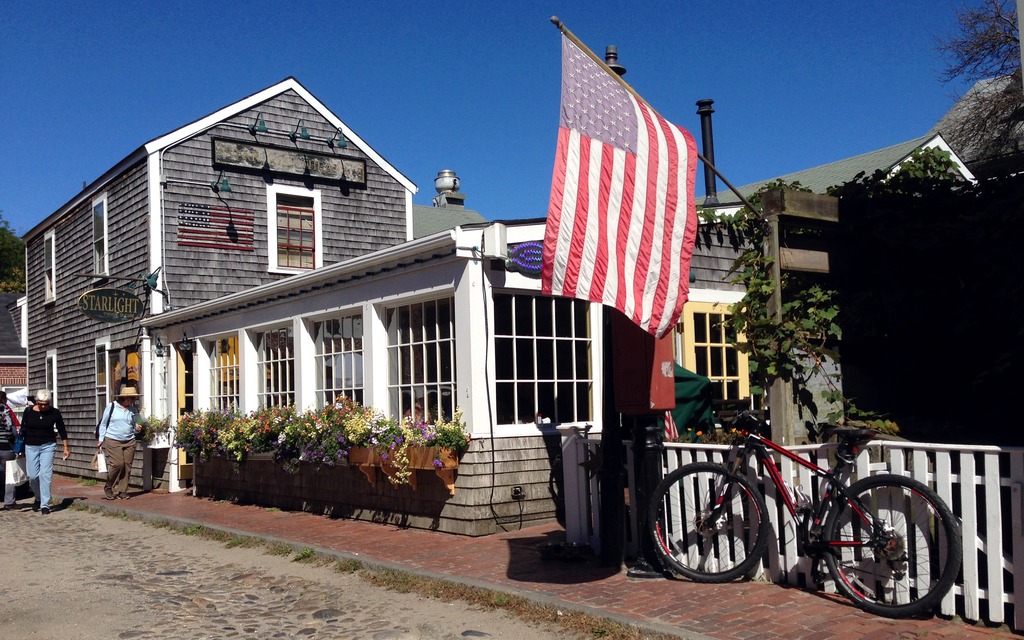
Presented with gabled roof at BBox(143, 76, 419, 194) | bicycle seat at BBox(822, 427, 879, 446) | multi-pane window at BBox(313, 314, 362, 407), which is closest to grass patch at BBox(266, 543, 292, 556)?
multi-pane window at BBox(313, 314, 362, 407)

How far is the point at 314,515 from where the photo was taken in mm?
11758

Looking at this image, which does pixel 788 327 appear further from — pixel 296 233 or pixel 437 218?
pixel 437 218

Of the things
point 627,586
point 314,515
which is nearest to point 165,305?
point 314,515

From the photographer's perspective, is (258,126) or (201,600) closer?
(201,600)

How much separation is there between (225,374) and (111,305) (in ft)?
9.86

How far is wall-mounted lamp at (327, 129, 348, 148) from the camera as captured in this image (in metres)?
18.8

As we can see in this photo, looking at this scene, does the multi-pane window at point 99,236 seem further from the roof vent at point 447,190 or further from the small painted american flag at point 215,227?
the roof vent at point 447,190

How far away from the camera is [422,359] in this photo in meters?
10.4

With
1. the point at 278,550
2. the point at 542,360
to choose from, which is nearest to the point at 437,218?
the point at 542,360

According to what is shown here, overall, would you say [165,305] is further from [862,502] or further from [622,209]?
[862,502]

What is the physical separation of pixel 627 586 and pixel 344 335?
5.97 metres

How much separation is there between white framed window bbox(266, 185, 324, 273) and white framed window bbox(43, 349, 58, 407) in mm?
7105

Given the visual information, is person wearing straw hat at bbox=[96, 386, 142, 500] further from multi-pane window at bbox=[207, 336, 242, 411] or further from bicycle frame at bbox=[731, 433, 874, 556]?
bicycle frame at bbox=[731, 433, 874, 556]

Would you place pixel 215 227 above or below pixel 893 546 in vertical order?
above
